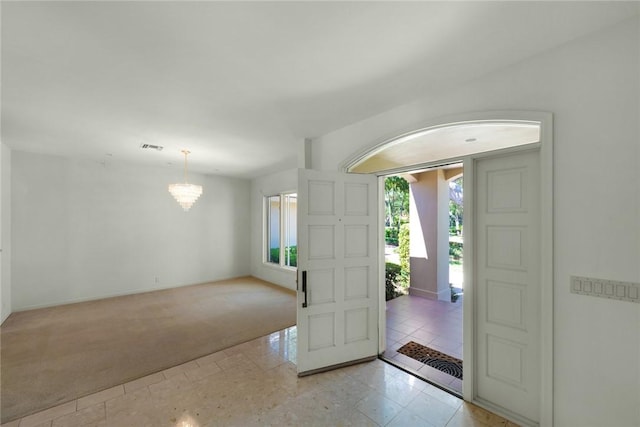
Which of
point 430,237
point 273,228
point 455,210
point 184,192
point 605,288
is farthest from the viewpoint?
point 455,210

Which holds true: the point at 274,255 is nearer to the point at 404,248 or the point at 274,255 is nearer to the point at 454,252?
the point at 404,248

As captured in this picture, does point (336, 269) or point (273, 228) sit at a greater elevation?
point (273, 228)

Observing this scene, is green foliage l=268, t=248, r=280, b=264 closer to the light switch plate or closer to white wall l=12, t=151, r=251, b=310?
white wall l=12, t=151, r=251, b=310

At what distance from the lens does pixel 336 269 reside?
2863 millimetres

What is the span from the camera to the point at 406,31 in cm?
160

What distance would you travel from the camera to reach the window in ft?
21.7

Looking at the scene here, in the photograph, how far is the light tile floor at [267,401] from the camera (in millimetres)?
2064

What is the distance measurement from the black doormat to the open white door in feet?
1.62

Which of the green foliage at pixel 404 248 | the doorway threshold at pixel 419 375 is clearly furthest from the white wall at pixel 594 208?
the green foliage at pixel 404 248

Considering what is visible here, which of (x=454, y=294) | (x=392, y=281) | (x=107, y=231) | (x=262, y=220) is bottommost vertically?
(x=454, y=294)

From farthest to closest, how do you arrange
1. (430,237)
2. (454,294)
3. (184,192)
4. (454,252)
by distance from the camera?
1. (454,252)
2. (454,294)
3. (430,237)
4. (184,192)

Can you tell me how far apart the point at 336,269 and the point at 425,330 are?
202 centimetres

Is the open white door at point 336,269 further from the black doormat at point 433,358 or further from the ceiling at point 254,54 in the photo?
the ceiling at point 254,54

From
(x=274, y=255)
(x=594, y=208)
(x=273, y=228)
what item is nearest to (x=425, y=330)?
(x=594, y=208)
